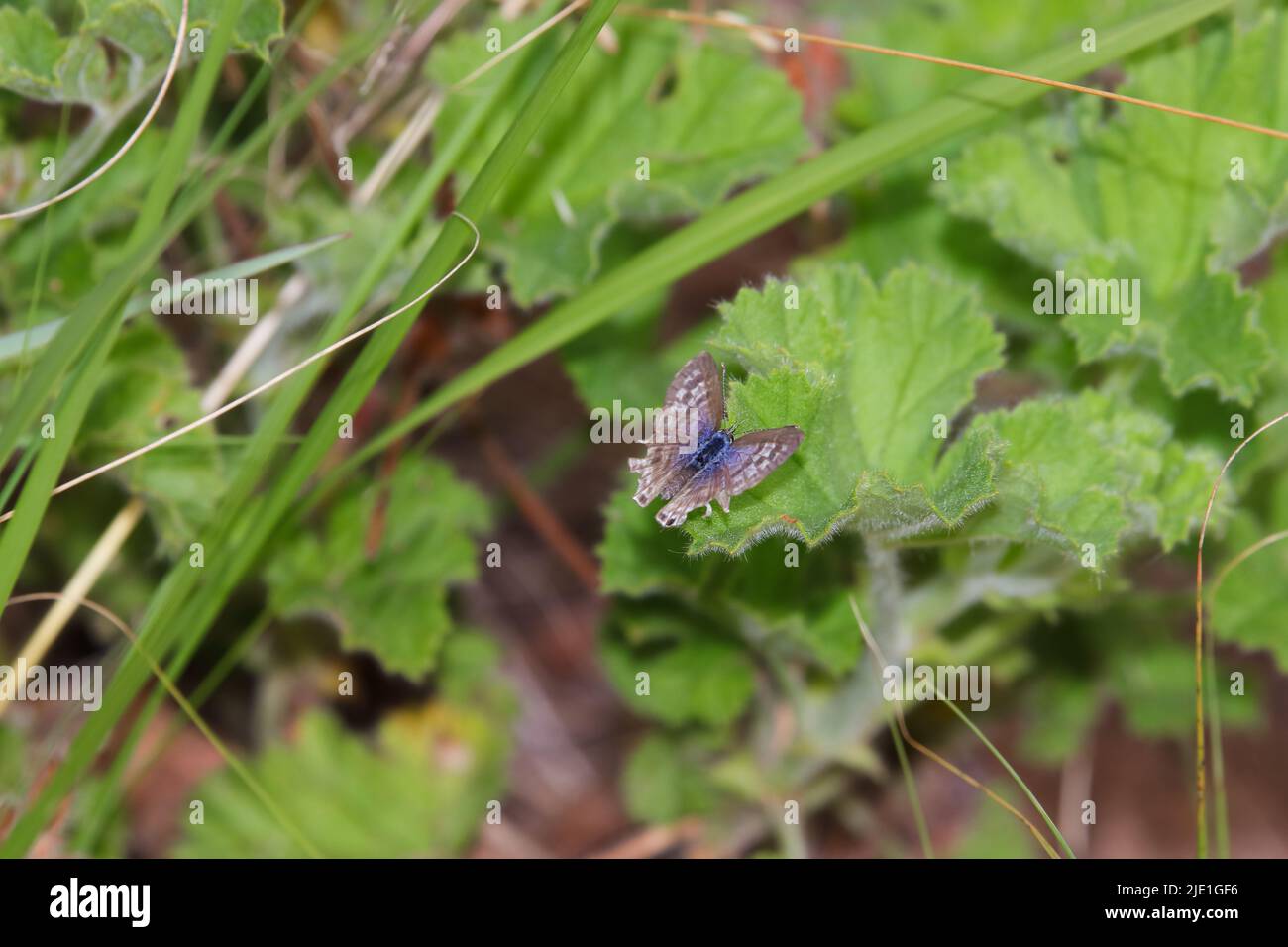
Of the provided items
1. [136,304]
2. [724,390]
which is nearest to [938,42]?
[724,390]

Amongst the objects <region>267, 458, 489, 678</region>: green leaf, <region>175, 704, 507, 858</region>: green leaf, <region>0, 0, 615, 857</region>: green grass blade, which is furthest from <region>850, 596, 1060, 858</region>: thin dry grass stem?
<region>175, 704, 507, 858</region>: green leaf

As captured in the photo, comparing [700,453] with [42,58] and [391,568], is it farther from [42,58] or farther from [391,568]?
[42,58]

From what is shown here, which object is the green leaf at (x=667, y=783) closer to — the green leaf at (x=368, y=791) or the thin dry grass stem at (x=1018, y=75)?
the green leaf at (x=368, y=791)

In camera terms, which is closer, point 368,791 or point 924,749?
point 924,749

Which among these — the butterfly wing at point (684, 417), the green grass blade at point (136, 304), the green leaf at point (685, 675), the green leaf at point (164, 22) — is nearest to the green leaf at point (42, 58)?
the green leaf at point (164, 22)

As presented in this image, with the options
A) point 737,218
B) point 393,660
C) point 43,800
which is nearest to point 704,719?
point 393,660
